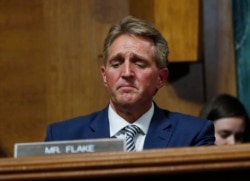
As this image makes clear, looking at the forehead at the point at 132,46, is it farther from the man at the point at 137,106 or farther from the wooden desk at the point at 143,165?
the wooden desk at the point at 143,165

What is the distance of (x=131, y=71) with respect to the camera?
1.40m

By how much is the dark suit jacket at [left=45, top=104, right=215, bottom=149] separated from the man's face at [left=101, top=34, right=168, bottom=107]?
0.17ft

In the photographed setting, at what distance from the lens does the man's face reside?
139 cm

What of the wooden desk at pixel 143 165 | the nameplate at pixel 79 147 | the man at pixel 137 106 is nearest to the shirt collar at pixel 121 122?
the man at pixel 137 106

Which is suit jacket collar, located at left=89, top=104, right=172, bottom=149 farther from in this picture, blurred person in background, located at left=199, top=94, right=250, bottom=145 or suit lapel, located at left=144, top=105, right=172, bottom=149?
blurred person in background, located at left=199, top=94, right=250, bottom=145

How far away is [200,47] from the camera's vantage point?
6.84ft

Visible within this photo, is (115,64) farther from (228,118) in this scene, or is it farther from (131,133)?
(228,118)

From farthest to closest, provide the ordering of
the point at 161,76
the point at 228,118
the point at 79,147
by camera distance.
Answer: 1. the point at 228,118
2. the point at 161,76
3. the point at 79,147

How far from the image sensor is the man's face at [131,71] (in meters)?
1.39

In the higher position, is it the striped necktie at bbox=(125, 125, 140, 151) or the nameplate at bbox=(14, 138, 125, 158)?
the nameplate at bbox=(14, 138, 125, 158)

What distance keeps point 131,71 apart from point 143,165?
1.61 ft

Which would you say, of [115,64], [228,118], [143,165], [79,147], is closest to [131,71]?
[115,64]

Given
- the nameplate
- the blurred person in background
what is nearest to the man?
the nameplate

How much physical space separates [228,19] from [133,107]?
0.83 meters
